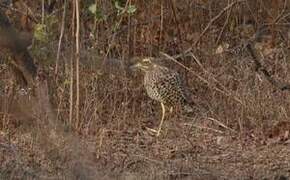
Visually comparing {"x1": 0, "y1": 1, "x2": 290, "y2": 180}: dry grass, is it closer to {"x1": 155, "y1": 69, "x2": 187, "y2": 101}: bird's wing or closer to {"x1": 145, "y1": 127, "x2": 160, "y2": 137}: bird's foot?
{"x1": 145, "y1": 127, "x2": 160, "y2": 137}: bird's foot

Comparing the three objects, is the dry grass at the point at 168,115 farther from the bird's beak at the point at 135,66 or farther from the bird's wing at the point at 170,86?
the bird's wing at the point at 170,86

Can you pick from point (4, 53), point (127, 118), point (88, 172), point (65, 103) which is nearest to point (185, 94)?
point (127, 118)

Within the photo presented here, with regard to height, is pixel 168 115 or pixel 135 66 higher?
pixel 135 66

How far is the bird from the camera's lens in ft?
21.8

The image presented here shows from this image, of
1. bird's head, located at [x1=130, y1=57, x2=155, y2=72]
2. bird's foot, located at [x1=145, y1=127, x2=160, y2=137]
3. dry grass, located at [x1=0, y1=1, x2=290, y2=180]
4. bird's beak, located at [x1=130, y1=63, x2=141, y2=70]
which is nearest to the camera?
dry grass, located at [x1=0, y1=1, x2=290, y2=180]

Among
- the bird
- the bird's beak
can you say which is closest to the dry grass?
the bird's beak

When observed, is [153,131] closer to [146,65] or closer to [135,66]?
[146,65]

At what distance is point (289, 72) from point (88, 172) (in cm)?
447

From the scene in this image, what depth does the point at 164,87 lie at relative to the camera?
262 inches

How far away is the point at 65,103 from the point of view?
6520mm

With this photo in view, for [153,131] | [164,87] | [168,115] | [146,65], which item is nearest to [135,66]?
[146,65]

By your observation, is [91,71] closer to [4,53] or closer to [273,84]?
[4,53]

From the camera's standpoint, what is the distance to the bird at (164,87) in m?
6.64

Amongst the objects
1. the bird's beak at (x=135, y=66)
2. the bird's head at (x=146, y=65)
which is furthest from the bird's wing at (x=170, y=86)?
the bird's beak at (x=135, y=66)
